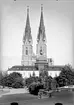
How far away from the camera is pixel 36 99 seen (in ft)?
8.58

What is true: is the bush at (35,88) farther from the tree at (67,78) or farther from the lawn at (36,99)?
the tree at (67,78)

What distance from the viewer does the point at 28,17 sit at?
289 cm

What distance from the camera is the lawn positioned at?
256 centimetres

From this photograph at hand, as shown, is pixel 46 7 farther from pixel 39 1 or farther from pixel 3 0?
pixel 3 0

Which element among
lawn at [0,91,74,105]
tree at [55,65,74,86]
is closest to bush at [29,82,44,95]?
lawn at [0,91,74,105]

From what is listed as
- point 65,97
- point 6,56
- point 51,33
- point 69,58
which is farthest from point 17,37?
point 65,97

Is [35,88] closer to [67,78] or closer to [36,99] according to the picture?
[36,99]

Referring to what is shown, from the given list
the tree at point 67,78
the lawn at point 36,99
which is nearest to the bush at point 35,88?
the lawn at point 36,99

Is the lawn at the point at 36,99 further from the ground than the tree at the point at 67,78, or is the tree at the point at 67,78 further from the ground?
the tree at the point at 67,78

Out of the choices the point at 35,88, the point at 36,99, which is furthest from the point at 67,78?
the point at 36,99

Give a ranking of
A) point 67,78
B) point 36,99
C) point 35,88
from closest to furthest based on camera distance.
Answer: point 36,99 < point 35,88 < point 67,78

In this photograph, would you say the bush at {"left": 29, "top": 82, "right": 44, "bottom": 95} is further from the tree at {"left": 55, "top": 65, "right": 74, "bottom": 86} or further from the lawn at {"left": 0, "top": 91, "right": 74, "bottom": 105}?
the tree at {"left": 55, "top": 65, "right": 74, "bottom": 86}

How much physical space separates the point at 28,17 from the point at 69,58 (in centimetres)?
81

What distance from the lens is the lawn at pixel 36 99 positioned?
101 inches
